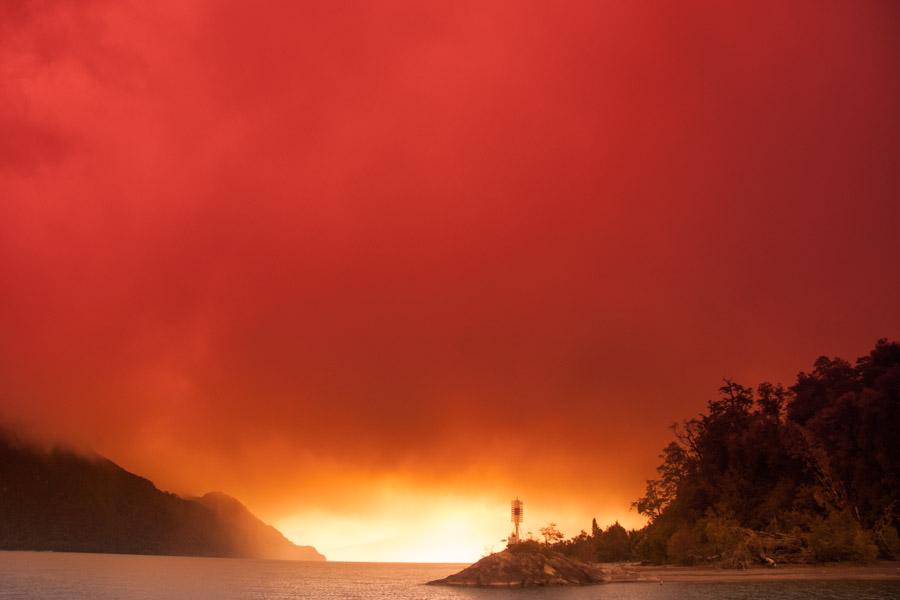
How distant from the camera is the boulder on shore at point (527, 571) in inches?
4665

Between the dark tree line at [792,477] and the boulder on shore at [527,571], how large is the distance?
20790mm

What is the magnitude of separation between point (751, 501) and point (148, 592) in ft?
329

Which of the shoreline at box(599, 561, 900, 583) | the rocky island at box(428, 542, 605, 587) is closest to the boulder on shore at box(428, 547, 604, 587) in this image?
the rocky island at box(428, 542, 605, 587)

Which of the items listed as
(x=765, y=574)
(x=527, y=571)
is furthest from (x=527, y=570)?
(x=765, y=574)

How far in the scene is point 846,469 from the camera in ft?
377

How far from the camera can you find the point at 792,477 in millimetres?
126750

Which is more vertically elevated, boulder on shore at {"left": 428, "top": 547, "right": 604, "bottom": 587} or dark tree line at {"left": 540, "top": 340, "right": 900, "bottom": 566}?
dark tree line at {"left": 540, "top": 340, "right": 900, "bottom": 566}

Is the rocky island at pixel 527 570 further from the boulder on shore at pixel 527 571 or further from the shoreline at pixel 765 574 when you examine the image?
the shoreline at pixel 765 574

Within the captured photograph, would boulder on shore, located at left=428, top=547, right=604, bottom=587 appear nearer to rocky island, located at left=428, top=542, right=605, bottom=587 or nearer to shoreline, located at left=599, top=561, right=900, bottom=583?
rocky island, located at left=428, top=542, right=605, bottom=587

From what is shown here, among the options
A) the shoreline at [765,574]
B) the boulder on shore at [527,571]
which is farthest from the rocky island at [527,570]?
the shoreline at [765,574]

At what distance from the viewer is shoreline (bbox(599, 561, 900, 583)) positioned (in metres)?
98.3

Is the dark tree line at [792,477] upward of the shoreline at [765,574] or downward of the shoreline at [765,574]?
upward

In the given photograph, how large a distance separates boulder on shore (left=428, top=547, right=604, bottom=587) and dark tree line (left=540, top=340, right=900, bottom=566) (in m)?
20.8

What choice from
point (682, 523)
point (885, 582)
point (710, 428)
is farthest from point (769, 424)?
point (885, 582)
